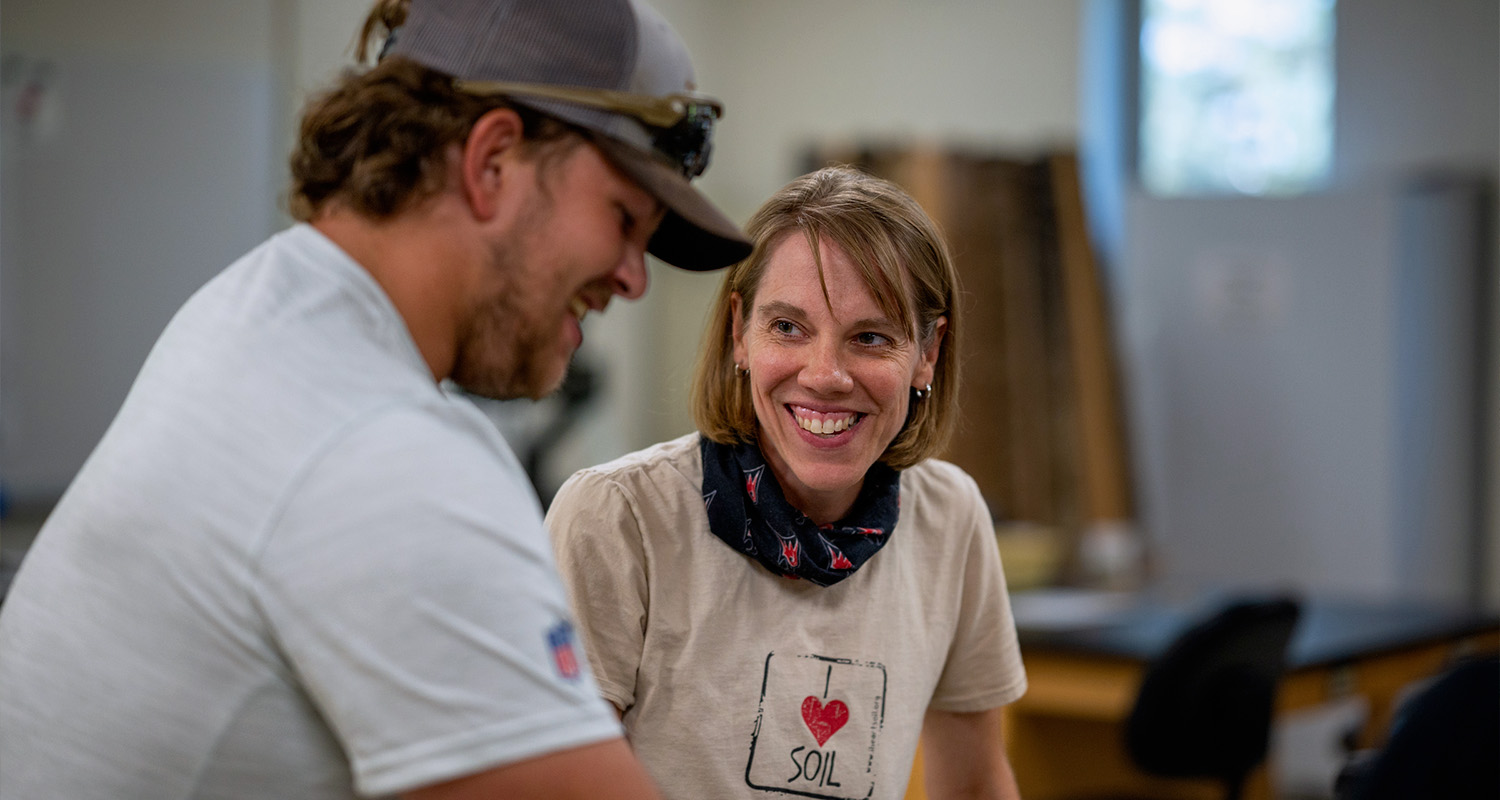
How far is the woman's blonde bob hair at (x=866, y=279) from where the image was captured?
1.30m

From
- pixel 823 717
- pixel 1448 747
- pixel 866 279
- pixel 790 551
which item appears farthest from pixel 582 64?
pixel 1448 747

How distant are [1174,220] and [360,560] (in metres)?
4.37

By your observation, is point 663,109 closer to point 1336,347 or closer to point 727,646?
point 727,646

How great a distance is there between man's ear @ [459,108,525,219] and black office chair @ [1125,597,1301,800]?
2180mm

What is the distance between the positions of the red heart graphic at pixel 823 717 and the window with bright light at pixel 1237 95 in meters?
3.91

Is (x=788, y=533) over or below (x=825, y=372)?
below

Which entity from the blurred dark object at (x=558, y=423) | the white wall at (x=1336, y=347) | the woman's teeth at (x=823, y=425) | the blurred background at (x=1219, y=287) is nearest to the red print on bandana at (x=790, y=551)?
the woman's teeth at (x=823, y=425)

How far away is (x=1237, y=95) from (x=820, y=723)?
4.28 meters

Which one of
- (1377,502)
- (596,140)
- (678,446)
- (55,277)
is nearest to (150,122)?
(55,277)

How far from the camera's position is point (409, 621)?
2.42 ft

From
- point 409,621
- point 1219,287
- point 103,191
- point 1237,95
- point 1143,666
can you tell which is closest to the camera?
point 409,621

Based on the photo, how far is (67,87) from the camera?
3275mm

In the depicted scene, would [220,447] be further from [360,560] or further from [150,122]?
[150,122]

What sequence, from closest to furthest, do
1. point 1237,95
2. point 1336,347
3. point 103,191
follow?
point 103,191
point 1336,347
point 1237,95
